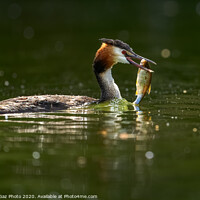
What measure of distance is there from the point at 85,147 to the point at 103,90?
4625 millimetres

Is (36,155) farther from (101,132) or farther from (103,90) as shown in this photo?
(103,90)

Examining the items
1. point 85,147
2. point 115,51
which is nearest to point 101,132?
point 85,147

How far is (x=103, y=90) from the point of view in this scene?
15.0m

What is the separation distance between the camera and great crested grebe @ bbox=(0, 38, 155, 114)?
13.9 m

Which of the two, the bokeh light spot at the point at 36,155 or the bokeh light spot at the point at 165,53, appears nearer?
the bokeh light spot at the point at 36,155

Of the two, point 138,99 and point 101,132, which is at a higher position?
point 138,99

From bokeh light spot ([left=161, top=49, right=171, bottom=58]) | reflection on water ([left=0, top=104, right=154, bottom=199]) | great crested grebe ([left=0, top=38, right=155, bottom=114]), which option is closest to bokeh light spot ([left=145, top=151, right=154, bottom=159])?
reflection on water ([left=0, top=104, right=154, bottom=199])

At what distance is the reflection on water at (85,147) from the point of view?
8680 mm

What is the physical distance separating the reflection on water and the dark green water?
15mm

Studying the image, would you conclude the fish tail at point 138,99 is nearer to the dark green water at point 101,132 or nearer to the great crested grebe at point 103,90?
the dark green water at point 101,132

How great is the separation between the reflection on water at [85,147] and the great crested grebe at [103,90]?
27cm

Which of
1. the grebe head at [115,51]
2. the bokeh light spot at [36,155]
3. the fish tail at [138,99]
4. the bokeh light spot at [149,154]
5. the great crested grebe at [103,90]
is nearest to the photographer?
the bokeh light spot at [149,154]

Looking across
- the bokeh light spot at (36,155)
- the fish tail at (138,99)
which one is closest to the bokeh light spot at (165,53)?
the fish tail at (138,99)

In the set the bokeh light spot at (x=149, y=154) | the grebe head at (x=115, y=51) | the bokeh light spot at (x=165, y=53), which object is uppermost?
the grebe head at (x=115, y=51)
